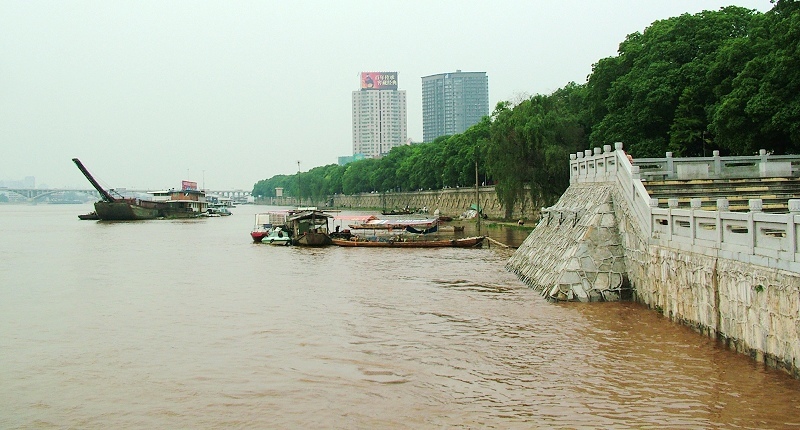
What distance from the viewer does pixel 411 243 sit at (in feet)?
146

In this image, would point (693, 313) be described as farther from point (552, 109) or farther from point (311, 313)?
point (552, 109)

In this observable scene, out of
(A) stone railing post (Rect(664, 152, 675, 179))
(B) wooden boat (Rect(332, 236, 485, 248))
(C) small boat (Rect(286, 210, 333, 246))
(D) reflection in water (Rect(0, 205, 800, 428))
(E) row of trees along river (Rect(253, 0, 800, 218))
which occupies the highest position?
(E) row of trees along river (Rect(253, 0, 800, 218))

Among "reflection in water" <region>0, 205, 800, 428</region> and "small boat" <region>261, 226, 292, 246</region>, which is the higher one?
"small boat" <region>261, 226, 292, 246</region>

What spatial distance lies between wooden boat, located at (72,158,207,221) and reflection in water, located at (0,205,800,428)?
68275 millimetres

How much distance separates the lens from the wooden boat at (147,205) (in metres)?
92.1

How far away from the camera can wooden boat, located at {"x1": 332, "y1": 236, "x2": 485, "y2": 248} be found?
4294 cm

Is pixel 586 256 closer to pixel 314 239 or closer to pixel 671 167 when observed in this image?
pixel 671 167

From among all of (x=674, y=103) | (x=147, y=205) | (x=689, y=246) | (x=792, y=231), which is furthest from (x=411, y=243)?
(x=147, y=205)

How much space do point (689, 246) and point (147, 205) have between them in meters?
92.9

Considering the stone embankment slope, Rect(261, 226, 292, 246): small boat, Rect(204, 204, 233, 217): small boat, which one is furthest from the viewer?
Rect(204, 204, 233, 217): small boat

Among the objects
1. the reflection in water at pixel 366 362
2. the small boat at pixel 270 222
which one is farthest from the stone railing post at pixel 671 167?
the small boat at pixel 270 222

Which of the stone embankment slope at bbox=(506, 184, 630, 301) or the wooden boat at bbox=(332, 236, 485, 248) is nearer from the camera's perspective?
the stone embankment slope at bbox=(506, 184, 630, 301)

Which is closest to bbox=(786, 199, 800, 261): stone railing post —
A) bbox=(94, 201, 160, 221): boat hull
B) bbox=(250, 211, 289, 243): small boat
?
bbox=(250, 211, 289, 243): small boat

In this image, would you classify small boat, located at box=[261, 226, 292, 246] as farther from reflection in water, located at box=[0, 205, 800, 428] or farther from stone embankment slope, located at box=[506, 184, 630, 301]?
stone embankment slope, located at box=[506, 184, 630, 301]
